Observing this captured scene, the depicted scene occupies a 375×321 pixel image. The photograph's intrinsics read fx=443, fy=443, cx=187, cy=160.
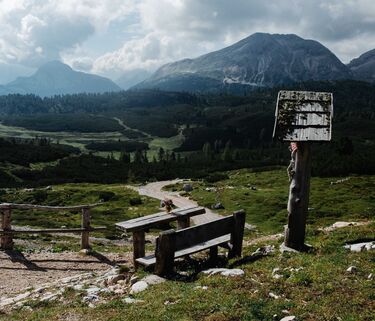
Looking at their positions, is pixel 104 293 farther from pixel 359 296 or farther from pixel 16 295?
pixel 359 296

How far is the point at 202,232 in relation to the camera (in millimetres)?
16734

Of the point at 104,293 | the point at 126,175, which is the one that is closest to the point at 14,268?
the point at 104,293

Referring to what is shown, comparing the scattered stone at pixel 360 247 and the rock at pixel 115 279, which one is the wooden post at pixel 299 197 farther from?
the rock at pixel 115 279

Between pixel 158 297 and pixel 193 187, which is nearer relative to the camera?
pixel 158 297

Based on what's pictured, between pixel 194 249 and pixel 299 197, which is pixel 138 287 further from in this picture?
pixel 299 197

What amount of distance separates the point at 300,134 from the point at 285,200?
7022cm

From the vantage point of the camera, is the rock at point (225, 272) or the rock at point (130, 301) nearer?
the rock at point (130, 301)

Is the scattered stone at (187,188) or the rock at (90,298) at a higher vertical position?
the rock at (90,298)

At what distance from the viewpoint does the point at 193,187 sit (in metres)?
111

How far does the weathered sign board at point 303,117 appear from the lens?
55.0 ft

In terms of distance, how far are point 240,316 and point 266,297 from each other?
5.20 feet

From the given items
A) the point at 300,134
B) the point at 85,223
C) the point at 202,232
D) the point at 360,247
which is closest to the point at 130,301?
the point at 202,232

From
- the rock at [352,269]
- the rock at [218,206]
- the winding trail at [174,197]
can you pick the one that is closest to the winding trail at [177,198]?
the winding trail at [174,197]

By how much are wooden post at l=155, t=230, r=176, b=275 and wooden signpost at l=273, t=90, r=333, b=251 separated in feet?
16.5
